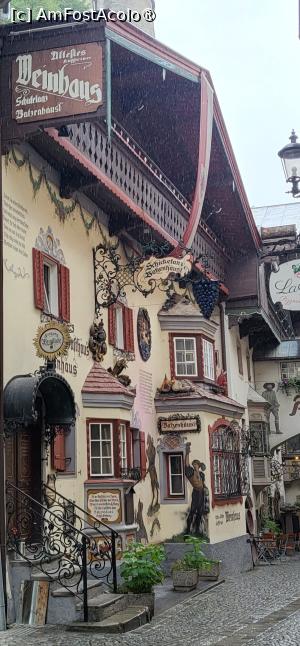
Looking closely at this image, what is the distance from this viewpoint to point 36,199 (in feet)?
51.2

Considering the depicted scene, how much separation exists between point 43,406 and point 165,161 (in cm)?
1078

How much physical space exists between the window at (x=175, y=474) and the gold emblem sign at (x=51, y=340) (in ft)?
27.9

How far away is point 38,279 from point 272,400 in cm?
1938

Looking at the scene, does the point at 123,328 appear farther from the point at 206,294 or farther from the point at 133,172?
the point at 206,294

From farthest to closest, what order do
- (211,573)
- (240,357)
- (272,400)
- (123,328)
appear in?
(272,400) < (240,357) < (123,328) < (211,573)

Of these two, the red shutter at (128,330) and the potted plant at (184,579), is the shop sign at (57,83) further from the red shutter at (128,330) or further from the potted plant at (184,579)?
the potted plant at (184,579)

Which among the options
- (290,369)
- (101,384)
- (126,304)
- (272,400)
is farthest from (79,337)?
(290,369)

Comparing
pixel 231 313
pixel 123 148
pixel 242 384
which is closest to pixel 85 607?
pixel 123 148

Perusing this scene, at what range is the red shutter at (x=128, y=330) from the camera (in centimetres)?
1994

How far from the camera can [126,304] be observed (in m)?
20.2

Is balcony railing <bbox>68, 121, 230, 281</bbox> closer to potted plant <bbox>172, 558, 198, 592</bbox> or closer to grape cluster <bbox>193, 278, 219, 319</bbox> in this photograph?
grape cluster <bbox>193, 278, 219, 319</bbox>

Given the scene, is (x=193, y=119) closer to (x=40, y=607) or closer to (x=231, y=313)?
(x=231, y=313)

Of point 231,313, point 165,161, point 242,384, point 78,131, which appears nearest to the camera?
point 78,131

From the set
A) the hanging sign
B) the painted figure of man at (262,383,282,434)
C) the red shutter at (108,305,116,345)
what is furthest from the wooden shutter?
the painted figure of man at (262,383,282,434)
